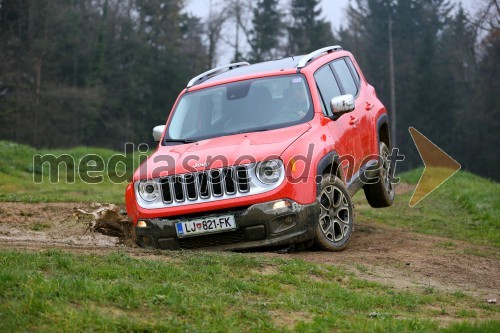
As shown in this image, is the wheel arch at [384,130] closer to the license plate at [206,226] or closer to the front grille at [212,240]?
the front grille at [212,240]

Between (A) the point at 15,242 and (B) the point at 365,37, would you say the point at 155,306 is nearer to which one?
(A) the point at 15,242

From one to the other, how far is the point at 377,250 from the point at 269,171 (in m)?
1.91

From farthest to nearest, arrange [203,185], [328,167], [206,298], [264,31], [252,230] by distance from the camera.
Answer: [264,31], [328,167], [203,185], [252,230], [206,298]

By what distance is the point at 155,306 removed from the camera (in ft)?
18.6

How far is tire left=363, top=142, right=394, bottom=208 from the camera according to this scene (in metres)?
11.7

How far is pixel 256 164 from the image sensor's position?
823cm

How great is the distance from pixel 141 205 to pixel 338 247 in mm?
2135

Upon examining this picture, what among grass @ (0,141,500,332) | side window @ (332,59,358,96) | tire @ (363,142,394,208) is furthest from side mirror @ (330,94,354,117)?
tire @ (363,142,394,208)

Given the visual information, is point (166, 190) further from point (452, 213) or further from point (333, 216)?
point (452, 213)

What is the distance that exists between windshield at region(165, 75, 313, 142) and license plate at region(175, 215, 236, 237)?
4.31ft

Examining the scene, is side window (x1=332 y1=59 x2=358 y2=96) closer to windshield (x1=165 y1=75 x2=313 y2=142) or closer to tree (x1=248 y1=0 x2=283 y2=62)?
windshield (x1=165 y1=75 x2=313 y2=142)

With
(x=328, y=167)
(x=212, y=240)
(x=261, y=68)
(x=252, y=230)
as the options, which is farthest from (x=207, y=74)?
(x=252, y=230)

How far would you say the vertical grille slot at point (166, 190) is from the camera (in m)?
8.46

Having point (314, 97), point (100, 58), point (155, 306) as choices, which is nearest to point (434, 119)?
point (100, 58)
